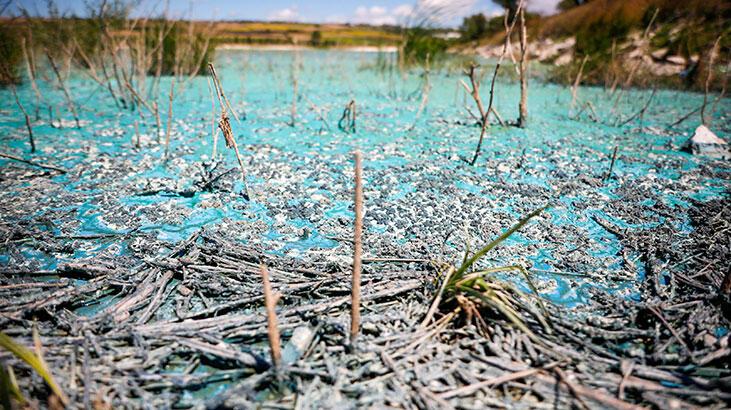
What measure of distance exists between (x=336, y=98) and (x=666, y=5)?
67.9 ft

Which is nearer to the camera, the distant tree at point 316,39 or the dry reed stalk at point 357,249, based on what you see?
the dry reed stalk at point 357,249

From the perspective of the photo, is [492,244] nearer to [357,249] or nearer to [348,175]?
[357,249]

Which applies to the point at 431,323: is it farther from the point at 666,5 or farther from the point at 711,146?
the point at 666,5

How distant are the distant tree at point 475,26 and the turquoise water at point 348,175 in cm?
3146

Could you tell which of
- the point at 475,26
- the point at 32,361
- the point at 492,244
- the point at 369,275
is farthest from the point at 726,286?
the point at 475,26

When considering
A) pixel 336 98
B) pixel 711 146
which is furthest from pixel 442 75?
pixel 711 146

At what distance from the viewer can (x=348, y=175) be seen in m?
5.07

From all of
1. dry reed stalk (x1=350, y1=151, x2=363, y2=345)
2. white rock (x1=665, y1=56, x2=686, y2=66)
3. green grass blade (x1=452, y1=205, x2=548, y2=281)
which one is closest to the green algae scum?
green grass blade (x1=452, y1=205, x2=548, y2=281)

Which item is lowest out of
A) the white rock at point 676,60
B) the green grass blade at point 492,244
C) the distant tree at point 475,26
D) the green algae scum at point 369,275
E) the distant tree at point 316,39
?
the green algae scum at point 369,275

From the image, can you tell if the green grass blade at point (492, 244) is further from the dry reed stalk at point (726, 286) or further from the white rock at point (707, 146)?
the white rock at point (707, 146)

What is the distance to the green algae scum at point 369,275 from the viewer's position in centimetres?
177

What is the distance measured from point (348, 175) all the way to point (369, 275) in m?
2.64

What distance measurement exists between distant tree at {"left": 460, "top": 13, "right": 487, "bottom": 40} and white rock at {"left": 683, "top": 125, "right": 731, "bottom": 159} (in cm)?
3454

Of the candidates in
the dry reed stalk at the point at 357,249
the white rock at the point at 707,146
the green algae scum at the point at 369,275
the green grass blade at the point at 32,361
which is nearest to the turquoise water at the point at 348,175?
the green algae scum at the point at 369,275
